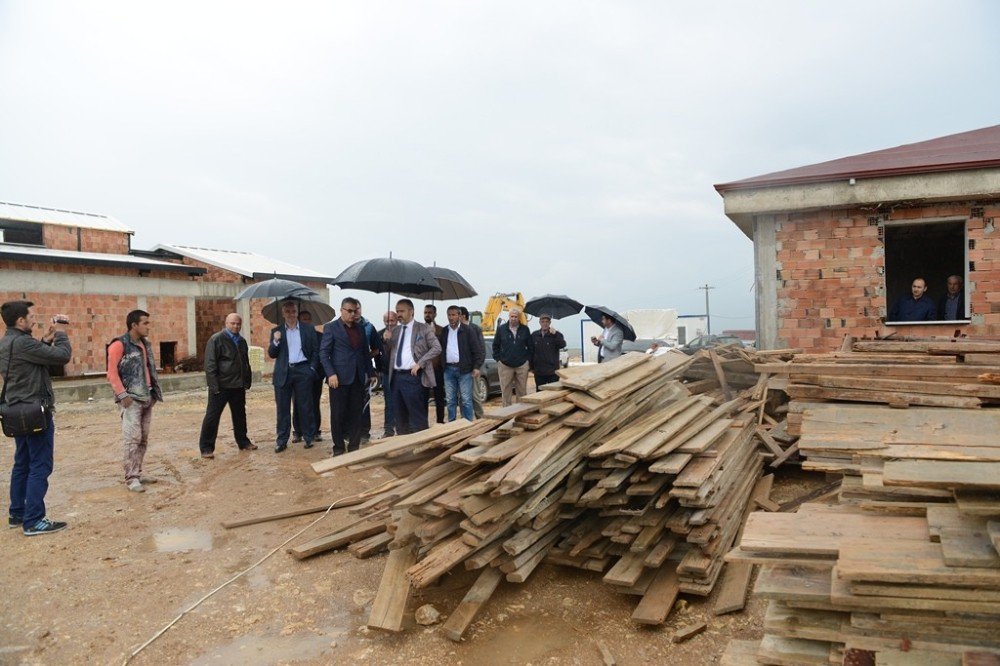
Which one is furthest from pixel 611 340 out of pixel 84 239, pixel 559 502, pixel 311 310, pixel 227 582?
pixel 84 239

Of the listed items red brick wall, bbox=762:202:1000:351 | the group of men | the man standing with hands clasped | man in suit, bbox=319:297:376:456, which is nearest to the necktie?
man in suit, bbox=319:297:376:456

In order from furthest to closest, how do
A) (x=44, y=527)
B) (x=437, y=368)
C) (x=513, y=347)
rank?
(x=513, y=347) → (x=437, y=368) → (x=44, y=527)

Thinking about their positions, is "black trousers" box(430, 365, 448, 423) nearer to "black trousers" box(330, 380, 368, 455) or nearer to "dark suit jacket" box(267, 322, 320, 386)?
"black trousers" box(330, 380, 368, 455)

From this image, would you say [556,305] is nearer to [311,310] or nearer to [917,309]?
[311,310]

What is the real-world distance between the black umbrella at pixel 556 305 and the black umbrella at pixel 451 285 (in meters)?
1.20

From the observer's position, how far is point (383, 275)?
791 cm

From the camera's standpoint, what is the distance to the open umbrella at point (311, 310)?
9539 millimetres

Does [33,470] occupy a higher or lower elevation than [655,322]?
lower

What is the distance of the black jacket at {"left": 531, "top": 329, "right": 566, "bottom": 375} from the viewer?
9.75 meters

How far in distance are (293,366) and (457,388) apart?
238 centimetres

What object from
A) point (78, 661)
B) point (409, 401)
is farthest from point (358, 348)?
point (78, 661)

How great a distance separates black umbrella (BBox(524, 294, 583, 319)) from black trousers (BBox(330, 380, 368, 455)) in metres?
3.78

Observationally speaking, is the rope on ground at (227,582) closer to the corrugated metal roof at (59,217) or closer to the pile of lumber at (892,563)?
the pile of lumber at (892,563)

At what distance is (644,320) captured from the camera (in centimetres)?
3425
